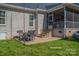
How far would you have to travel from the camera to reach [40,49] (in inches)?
376

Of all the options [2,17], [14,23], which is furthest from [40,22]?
[2,17]

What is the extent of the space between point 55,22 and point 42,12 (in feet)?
2.15

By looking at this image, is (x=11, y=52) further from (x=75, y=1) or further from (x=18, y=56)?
(x=75, y=1)

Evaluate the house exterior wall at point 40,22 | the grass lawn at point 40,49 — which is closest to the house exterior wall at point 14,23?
the house exterior wall at point 40,22

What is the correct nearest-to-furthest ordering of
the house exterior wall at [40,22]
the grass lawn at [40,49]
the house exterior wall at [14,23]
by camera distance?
the grass lawn at [40,49] → the house exterior wall at [14,23] → the house exterior wall at [40,22]

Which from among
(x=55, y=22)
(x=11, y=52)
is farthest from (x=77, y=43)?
(x=11, y=52)

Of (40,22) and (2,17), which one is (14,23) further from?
(40,22)

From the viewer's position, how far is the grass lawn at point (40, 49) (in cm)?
946

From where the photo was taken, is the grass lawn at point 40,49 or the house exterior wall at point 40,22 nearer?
the grass lawn at point 40,49

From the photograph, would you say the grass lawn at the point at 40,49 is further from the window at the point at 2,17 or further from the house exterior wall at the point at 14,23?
the window at the point at 2,17

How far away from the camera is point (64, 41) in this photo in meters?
9.63

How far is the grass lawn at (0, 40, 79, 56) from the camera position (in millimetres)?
9461

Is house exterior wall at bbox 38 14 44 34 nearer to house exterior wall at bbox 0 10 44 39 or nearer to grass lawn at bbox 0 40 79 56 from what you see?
house exterior wall at bbox 0 10 44 39

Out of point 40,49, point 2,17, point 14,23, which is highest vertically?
point 2,17
